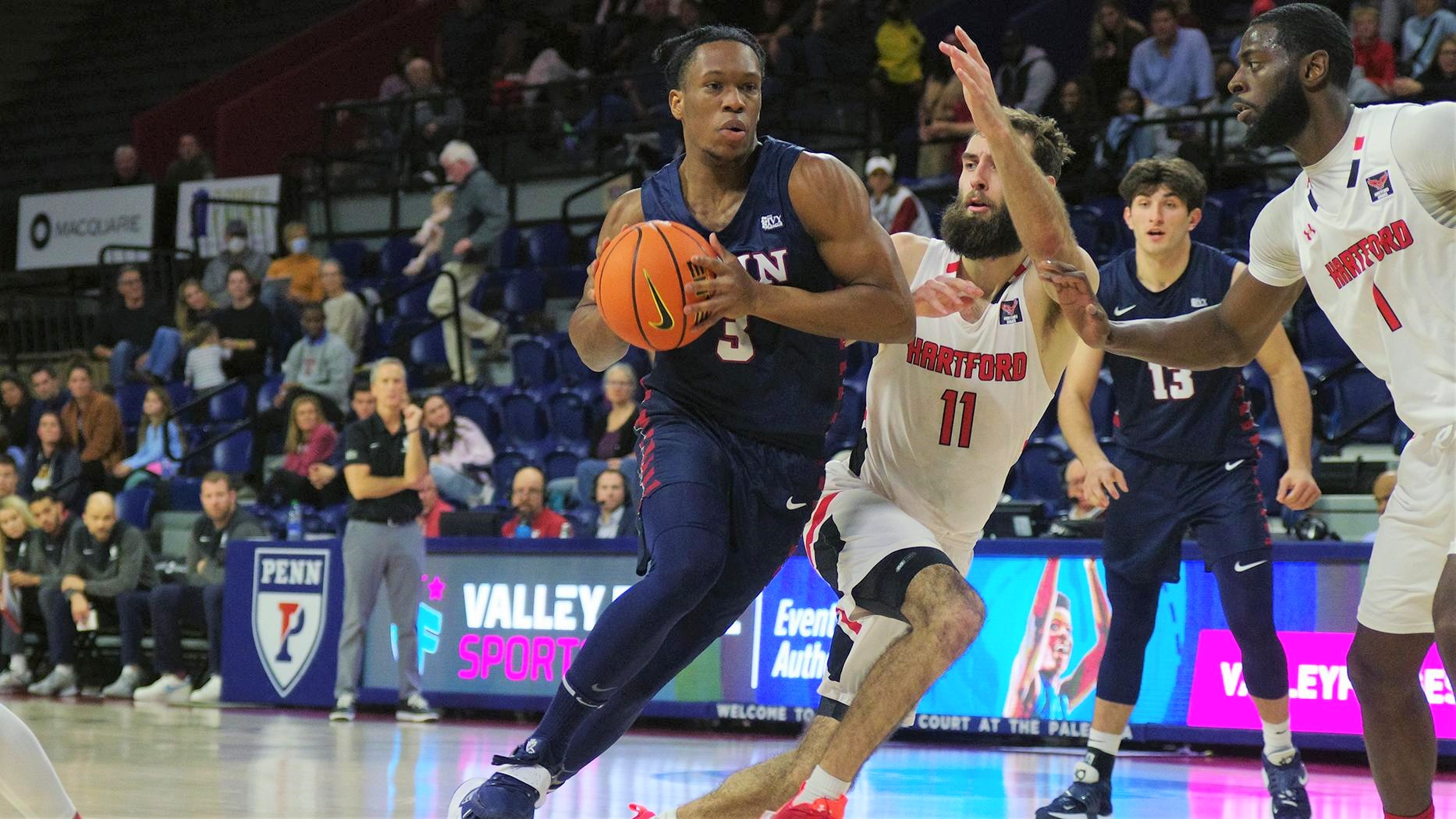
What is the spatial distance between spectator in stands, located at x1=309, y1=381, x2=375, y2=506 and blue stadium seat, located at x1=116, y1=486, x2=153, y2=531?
1932mm

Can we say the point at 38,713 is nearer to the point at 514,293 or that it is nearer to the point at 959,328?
the point at 514,293

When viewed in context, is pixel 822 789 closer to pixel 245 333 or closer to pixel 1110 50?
pixel 1110 50

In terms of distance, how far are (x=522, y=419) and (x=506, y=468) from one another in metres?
0.86

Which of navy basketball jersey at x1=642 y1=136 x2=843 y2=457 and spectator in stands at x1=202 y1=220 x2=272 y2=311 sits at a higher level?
spectator in stands at x1=202 y1=220 x2=272 y2=311

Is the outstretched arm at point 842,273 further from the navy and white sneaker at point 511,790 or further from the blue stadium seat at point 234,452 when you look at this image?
the blue stadium seat at point 234,452

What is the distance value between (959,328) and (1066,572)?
3961 millimetres

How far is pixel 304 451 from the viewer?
1343 cm

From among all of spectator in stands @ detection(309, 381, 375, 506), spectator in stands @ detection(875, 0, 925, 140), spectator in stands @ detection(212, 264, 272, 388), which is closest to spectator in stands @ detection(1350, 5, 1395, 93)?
spectator in stands @ detection(875, 0, 925, 140)

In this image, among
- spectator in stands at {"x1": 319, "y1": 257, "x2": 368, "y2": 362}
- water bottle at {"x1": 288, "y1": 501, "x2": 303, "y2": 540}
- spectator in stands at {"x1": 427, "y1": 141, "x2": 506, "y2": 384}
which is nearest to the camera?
water bottle at {"x1": 288, "y1": 501, "x2": 303, "y2": 540}

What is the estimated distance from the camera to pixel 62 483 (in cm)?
1484

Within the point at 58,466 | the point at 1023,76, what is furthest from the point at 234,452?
the point at 1023,76

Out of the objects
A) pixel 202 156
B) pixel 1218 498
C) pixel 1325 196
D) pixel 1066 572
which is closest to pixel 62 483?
pixel 202 156

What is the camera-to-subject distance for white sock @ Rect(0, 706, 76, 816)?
3.89 m

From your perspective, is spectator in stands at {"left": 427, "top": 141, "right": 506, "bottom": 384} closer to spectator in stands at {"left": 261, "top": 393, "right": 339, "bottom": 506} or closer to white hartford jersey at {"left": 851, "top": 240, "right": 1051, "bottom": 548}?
spectator in stands at {"left": 261, "top": 393, "right": 339, "bottom": 506}
